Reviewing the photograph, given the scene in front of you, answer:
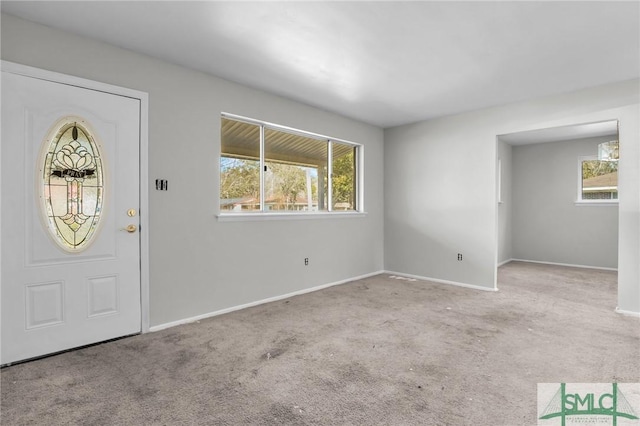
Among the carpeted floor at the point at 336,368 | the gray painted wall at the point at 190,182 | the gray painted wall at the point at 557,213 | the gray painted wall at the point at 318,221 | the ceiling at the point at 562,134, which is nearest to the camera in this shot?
the carpeted floor at the point at 336,368

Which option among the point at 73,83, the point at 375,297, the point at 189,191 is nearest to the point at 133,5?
the point at 73,83

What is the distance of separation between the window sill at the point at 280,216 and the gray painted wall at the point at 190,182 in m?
0.06

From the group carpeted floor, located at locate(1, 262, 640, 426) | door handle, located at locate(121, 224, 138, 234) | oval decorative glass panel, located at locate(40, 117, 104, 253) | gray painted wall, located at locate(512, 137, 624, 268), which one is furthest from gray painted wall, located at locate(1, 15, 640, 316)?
gray painted wall, located at locate(512, 137, 624, 268)

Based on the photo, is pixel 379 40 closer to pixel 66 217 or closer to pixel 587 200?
pixel 66 217

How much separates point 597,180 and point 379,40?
614cm

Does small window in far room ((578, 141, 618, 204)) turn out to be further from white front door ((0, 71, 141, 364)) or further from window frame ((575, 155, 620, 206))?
white front door ((0, 71, 141, 364))

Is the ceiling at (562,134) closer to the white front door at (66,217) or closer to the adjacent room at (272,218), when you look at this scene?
the adjacent room at (272,218)

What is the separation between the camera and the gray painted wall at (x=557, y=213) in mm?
6348

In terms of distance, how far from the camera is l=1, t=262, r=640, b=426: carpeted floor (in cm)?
189

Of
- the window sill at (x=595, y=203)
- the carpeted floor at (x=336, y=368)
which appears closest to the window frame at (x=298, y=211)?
the carpeted floor at (x=336, y=368)

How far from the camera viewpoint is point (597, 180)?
255 inches

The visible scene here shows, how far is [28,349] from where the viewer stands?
2.50 meters

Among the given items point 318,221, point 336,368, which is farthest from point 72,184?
point 318,221

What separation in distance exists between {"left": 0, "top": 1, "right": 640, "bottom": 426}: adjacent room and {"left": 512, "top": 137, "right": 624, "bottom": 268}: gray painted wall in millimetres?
2005
